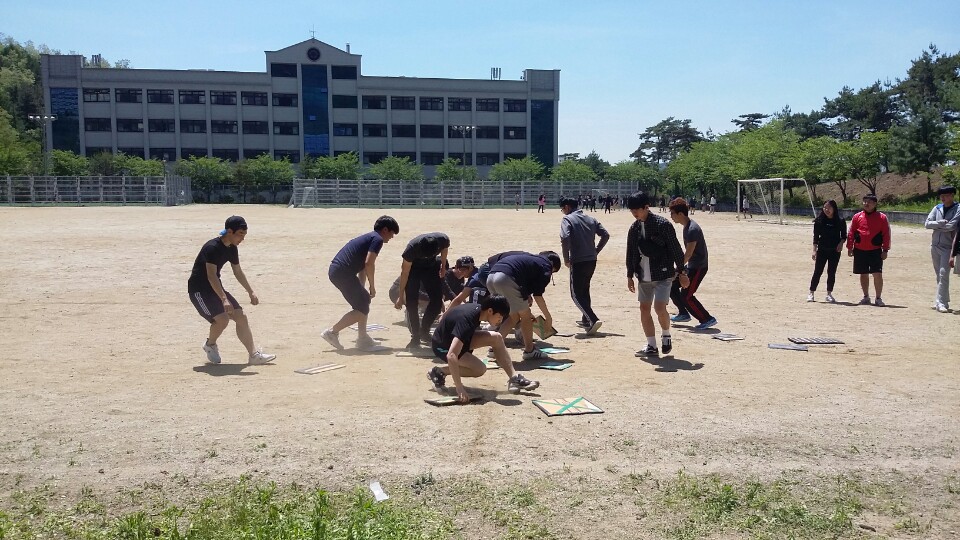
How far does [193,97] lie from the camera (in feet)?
278

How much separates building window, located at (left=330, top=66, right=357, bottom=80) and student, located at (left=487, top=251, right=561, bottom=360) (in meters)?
83.2

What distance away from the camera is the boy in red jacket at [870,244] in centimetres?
1288

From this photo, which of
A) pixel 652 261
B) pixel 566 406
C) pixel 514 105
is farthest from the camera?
pixel 514 105

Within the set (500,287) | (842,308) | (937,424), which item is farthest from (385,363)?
(842,308)

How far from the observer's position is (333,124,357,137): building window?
88.4m

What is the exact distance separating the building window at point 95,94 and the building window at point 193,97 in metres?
7.67

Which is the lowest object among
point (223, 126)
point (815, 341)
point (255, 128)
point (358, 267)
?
point (815, 341)

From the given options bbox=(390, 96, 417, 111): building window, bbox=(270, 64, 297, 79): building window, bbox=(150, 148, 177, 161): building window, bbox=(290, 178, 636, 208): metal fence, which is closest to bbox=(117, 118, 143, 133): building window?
bbox=(150, 148, 177, 161): building window

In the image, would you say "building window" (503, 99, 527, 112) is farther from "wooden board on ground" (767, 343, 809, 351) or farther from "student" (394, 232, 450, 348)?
"wooden board on ground" (767, 343, 809, 351)

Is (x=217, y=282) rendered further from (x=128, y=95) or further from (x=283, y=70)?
(x=128, y=95)

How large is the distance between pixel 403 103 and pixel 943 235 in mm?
81563

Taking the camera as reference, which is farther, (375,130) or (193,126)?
(375,130)

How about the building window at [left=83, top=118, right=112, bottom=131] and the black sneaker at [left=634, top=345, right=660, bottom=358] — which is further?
the building window at [left=83, top=118, right=112, bottom=131]

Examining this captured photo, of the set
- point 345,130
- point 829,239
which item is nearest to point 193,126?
point 345,130
